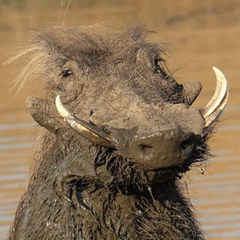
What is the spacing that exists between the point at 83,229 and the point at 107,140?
62 centimetres

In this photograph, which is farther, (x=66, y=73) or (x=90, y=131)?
(x=66, y=73)

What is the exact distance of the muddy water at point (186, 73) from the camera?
880 centimetres

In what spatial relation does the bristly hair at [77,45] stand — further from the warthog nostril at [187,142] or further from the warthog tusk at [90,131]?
the warthog nostril at [187,142]

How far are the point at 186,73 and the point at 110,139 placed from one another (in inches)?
326

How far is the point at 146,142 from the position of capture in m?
4.61

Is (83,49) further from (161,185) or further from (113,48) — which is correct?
(161,185)

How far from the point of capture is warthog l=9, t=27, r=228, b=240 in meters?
4.75

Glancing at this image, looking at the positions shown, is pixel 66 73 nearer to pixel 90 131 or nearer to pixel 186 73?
pixel 90 131

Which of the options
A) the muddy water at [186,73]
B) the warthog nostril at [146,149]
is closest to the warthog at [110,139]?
the warthog nostril at [146,149]

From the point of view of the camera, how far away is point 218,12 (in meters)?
17.3

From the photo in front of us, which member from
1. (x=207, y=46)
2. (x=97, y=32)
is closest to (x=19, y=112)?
(x=207, y=46)

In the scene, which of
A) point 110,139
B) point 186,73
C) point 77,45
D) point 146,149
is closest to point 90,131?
point 110,139

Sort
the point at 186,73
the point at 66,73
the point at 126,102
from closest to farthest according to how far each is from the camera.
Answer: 1. the point at 126,102
2. the point at 66,73
3. the point at 186,73

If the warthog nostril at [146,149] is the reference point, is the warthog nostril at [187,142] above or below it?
above
